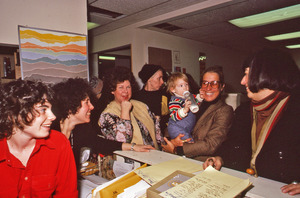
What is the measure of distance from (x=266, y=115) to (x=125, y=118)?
3.93ft

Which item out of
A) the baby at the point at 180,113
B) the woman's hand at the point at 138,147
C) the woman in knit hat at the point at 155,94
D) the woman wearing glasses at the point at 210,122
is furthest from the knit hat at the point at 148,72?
the woman's hand at the point at 138,147

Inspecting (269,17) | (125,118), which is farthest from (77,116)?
(269,17)

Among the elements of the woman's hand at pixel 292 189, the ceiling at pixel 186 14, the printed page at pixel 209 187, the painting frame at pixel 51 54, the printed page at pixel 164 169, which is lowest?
the woman's hand at pixel 292 189

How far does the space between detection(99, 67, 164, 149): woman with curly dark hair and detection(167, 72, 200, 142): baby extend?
209 mm

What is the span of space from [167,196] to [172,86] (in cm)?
169

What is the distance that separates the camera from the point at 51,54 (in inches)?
106

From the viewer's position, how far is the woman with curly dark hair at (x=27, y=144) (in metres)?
1.08

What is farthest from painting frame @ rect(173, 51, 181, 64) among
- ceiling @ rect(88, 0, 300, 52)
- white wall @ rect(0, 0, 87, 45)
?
white wall @ rect(0, 0, 87, 45)

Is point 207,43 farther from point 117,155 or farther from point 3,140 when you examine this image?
point 3,140

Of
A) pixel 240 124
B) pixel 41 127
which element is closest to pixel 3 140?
pixel 41 127

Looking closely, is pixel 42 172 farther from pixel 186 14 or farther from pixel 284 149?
pixel 186 14

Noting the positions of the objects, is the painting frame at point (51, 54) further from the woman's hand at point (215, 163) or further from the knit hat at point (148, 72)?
the woman's hand at point (215, 163)

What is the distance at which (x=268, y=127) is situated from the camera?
1269mm

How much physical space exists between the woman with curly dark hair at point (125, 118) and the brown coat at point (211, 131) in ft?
1.64
